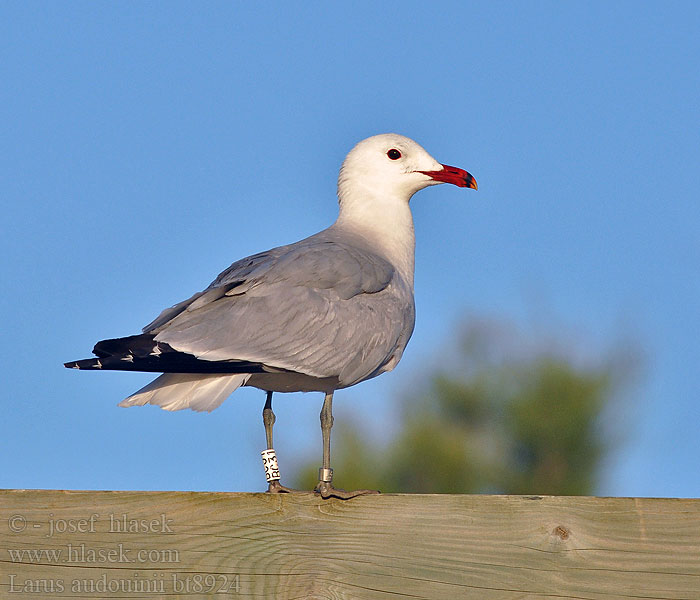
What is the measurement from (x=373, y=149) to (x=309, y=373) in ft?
5.35

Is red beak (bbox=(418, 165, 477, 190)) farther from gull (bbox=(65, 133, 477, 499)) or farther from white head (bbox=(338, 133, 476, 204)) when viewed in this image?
gull (bbox=(65, 133, 477, 499))

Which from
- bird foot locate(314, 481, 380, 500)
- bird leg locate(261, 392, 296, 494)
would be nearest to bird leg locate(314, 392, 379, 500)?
bird foot locate(314, 481, 380, 500)

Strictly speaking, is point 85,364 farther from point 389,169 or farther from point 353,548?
point 389,169

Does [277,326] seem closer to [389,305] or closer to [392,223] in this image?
[389,305]

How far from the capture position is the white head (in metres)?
5.32

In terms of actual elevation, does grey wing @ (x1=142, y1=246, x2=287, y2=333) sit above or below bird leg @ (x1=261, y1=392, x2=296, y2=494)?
above

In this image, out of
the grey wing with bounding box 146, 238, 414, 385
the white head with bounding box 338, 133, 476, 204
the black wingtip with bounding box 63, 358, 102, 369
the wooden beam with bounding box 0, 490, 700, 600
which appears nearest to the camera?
the wooden beam with bounding box 0, 490, 700, 600

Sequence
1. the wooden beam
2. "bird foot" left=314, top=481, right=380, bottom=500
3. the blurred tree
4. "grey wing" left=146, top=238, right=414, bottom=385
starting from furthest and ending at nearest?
the blurred tree < "grey wing" left=146, top=238, right=414, bottom=385 < "bird foot" left=314, top=481, right=380, bottom=500 < the wooden beam

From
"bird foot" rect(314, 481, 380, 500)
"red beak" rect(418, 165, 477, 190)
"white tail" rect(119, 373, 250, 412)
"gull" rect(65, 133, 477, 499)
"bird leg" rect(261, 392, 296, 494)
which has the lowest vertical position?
"bird foot" rect(314, 481, 380, 500)

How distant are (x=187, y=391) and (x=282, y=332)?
504 mm

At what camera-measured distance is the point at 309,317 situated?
14.1 ft

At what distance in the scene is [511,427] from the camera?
502 inches

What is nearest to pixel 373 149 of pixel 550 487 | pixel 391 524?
pixel 391 524

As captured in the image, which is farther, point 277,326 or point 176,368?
point 277,326
